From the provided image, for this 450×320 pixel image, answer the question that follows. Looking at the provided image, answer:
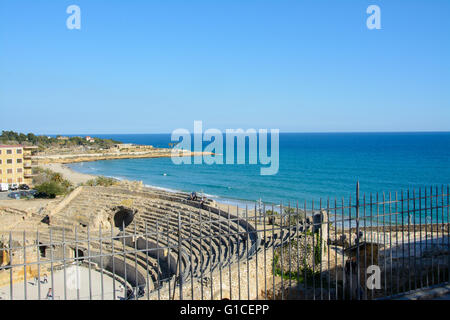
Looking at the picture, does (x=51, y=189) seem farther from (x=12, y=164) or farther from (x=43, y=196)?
(x=12, y=164)

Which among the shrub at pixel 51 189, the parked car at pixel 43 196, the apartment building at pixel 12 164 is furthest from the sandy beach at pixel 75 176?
the shrub at pixel 51 189

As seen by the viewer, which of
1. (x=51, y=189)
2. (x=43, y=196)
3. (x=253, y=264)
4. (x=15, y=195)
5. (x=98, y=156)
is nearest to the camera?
(x=253, y=264)

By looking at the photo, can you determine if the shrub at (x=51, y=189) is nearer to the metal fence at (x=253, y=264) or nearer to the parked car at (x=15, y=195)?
the parked car at (x=15, y=195)

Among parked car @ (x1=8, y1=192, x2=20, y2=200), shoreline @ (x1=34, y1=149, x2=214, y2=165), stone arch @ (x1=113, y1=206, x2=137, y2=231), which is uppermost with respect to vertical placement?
shoreline @ (x1=34, y1=149, x2=214, y2=165)

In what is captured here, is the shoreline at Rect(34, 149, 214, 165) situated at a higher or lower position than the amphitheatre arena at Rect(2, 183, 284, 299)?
higher

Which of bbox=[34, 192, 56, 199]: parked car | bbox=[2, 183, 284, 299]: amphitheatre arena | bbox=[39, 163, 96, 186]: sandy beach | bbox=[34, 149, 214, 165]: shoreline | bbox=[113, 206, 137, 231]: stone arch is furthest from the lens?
bbox=[34, 149, 214, 165]: shoreline

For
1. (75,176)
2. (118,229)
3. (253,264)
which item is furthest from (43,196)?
(253,264)

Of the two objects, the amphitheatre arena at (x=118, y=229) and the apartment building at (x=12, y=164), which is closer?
the amphitheatre arena at (x=118, y=229)

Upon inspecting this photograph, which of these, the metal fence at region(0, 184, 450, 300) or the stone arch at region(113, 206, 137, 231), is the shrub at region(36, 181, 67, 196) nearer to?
the stone arch at region(113, 206, 137, 231)

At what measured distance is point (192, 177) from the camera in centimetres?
7244

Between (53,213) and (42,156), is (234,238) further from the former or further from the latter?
(42,156)

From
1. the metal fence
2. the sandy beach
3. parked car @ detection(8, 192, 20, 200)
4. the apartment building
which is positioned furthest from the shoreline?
the metal fence
